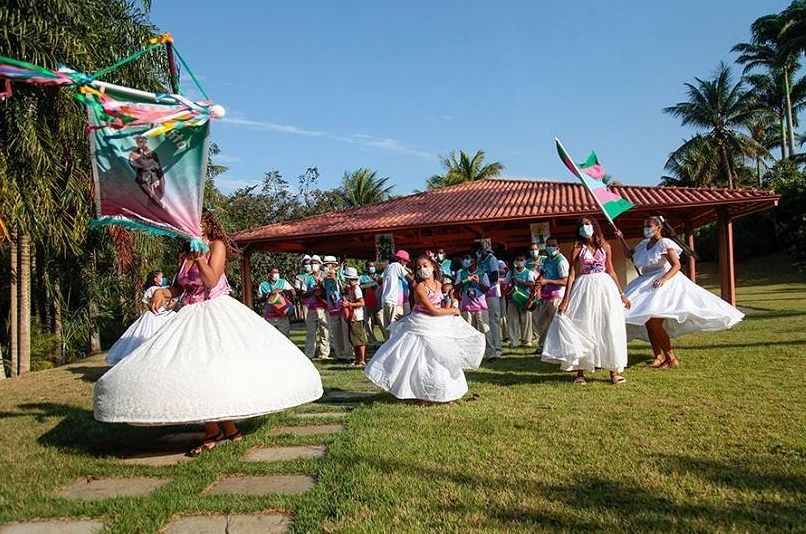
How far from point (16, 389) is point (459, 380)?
748 centimetres

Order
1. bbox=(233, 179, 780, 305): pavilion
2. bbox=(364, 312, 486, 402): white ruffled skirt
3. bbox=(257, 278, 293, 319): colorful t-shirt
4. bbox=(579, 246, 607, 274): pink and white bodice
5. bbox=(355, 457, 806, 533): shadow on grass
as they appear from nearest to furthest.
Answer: bbox=(355, 457, 806, 533): shadow on grass → bbox=(364, 312, 486, 402): white ruffled skirt → bbox=(579, 246, 607, 274): pink and white bodice → bbox=(257, 278, 293, 319): colorful t-shirt → bbox=(233, 179, 780, 305): pavilion

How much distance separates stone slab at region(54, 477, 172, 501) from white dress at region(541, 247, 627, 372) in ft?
14.8

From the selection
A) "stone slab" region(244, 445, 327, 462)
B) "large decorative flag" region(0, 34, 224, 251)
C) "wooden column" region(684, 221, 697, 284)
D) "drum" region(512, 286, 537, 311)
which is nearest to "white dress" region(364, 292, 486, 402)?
"stone slab" region(244, 445, 327, 462)

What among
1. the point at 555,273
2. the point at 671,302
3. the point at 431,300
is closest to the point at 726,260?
the point at 555,273

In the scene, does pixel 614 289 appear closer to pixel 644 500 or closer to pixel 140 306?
pixel 644 500

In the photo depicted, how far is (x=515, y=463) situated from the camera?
404 cm

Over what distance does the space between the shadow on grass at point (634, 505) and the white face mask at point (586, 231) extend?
12.6 feet

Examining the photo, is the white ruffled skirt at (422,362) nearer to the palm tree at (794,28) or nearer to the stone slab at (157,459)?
the stone slab at (157,459)

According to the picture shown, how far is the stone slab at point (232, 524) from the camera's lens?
3221mm

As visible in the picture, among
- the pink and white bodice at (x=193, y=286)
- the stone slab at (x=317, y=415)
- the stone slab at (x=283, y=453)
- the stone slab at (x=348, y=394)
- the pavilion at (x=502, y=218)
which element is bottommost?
the stone slab at (x=348, y=394)

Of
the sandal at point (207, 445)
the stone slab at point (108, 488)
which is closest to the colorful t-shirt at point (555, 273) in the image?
the sandal at point (207, 445)

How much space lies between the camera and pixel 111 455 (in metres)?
4.86

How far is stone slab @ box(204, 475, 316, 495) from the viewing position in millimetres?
3828

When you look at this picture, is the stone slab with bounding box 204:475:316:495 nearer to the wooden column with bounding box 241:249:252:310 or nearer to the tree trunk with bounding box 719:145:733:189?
the wooden column with bounding box 241:249:252:310
